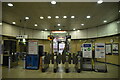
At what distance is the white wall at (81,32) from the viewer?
8625 mm

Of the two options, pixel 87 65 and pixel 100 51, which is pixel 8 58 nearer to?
pixel 87 65

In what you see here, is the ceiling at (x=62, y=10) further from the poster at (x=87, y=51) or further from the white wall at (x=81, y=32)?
the poster at (x=87, y=51)

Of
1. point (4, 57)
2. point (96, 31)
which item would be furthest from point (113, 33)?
point (4, 57)

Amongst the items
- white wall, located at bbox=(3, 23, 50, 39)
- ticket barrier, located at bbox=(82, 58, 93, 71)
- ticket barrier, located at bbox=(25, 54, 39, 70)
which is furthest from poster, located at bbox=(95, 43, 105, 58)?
white wall, located at bbox=(3, 23, 50, 39)

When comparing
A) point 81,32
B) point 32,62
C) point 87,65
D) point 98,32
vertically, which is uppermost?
point 81,32

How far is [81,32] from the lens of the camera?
12508 mm

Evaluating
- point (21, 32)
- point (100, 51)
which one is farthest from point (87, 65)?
point (21, 32)

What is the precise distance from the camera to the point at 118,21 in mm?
7859

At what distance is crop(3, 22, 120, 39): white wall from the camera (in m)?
8.62

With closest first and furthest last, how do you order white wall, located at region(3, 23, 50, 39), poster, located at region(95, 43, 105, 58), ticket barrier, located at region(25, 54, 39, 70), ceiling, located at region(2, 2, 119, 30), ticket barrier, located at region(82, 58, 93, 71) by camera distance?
ceiling, located at region(2, 2, 119, 30)
poster, located at region(95, 43, 105, 58)
ticket barrier, located at region(82, 58, 93, 71)
ticket barrier, located at region(25, 54, 39, 70)
white wall, located at region(3, 23, 50, 39)

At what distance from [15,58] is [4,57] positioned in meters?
0.88

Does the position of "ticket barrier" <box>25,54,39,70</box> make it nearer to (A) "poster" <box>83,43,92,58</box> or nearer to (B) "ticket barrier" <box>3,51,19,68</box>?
(B) "ticket barrier" <box>3,51,19,68</box>

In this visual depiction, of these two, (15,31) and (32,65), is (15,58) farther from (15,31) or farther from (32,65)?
(15,31)

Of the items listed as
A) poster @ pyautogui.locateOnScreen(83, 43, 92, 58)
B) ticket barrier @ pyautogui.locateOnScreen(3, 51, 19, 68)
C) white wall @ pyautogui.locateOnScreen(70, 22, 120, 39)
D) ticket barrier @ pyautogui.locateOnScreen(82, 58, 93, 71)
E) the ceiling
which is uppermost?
the ceiling
